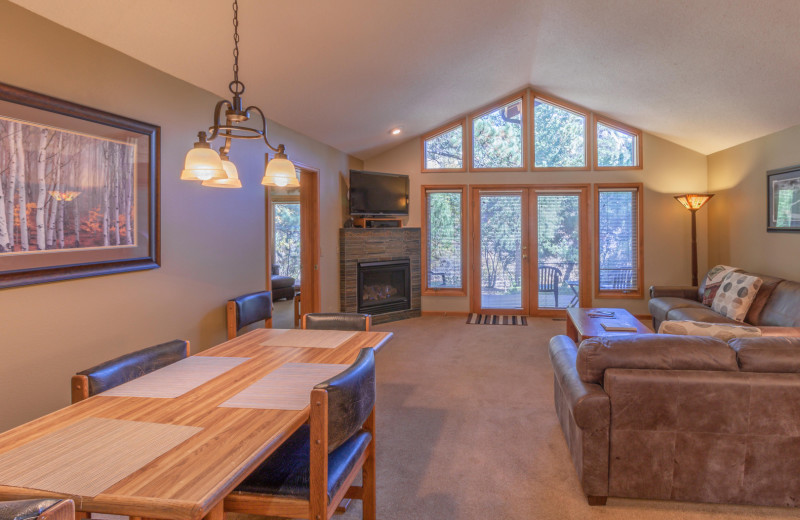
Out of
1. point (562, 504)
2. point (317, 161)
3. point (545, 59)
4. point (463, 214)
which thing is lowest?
point (562, 504)

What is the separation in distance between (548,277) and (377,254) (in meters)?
2.61

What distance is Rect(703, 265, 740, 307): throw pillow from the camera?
16.0 feet

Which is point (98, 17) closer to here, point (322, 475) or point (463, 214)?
point (322, 475)

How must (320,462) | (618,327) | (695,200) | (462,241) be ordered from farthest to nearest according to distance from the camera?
(462,241)
(695,200)
(618,327)
(320,462)

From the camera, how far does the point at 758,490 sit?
202 cm

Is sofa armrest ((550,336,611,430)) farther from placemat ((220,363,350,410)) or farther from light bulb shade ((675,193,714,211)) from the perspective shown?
light bulb shade ((675,193,714,211))

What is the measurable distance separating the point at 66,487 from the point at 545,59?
5.57 m

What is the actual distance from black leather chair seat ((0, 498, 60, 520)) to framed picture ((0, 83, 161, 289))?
1.59m

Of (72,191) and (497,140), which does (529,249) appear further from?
(72,191)

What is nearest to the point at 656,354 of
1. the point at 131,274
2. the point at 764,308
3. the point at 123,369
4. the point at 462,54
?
the point at 123,369

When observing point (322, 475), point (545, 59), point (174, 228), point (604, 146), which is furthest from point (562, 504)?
point (604, 146)

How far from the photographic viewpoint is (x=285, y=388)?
1599mm

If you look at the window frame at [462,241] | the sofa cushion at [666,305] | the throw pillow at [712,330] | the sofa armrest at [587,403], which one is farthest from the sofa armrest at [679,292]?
the sofa armrest at [587,403]

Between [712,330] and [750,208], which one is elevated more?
[750,208]
